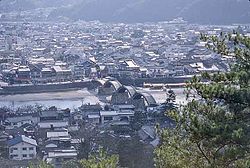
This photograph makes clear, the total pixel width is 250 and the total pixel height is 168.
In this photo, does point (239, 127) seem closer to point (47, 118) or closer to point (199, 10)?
point (47, 118)

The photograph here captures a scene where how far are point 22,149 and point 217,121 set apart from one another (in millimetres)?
7172

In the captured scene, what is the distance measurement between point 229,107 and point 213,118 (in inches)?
4.6

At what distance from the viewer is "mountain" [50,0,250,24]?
123 ft

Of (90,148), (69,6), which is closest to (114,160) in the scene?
(90,148)

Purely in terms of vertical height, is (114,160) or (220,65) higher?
(114,160)

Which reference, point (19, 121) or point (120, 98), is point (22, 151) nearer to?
point (19, 121)

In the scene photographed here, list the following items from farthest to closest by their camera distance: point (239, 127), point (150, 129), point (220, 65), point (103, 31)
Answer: point (103, 31) → point (220, 65) → point (150, 129) → point (239, 127)

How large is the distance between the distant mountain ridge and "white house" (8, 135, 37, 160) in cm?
2685

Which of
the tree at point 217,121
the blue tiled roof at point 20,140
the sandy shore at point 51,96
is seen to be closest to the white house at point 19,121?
the blue tiled roof at point 20,140

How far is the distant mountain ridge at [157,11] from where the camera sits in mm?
37469

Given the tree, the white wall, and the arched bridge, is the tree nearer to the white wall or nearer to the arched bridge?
the white wall

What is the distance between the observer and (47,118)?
43.4 feet

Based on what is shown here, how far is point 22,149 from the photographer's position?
10109 millimetres

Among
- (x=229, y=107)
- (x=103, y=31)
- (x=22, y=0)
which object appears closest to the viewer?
(x=229, y=107)
